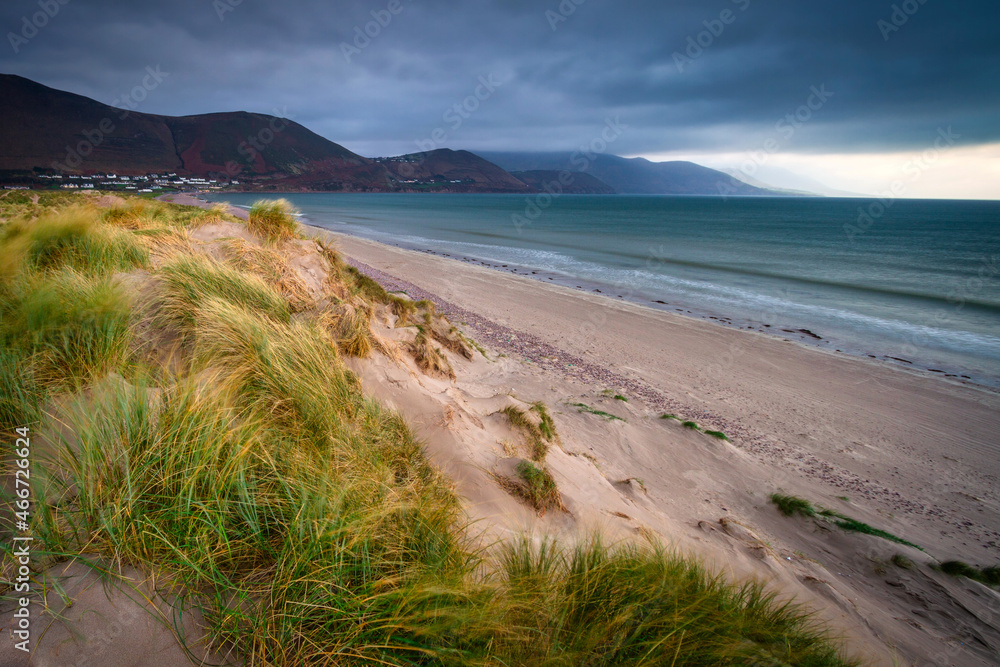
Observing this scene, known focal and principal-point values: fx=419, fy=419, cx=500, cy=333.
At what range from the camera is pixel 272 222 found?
835 cm

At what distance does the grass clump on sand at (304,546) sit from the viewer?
1.71 metres

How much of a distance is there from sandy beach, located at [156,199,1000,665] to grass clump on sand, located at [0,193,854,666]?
769mm

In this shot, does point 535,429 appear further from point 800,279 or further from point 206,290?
point 800,279

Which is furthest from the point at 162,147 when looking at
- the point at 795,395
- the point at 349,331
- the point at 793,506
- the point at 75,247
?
the point at 793,506

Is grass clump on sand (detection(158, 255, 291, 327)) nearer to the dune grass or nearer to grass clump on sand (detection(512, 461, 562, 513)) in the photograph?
the dune grass

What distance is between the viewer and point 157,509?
1949 millimetres

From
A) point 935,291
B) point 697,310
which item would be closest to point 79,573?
point 697,310

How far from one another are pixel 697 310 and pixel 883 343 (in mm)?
6050

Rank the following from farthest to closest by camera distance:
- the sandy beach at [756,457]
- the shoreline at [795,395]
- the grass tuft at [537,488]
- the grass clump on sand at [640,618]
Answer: the shoreline at [795,395] < the sandy beach at [756,457] < the grass tuft at [537,488] < the grass clump on sand at [640,618]

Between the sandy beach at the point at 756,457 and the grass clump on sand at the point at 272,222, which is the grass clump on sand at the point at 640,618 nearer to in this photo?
the sandy beach at the point at 756,457

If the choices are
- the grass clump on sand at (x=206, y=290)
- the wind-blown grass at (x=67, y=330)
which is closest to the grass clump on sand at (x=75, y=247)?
the grass clump on sand at (x=206, y=290)

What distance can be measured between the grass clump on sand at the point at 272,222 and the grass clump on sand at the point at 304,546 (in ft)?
17.5

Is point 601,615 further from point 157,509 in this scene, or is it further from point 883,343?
point 883,343

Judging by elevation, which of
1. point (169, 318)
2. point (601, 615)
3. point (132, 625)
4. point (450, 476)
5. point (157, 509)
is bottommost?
point (450, 476)
